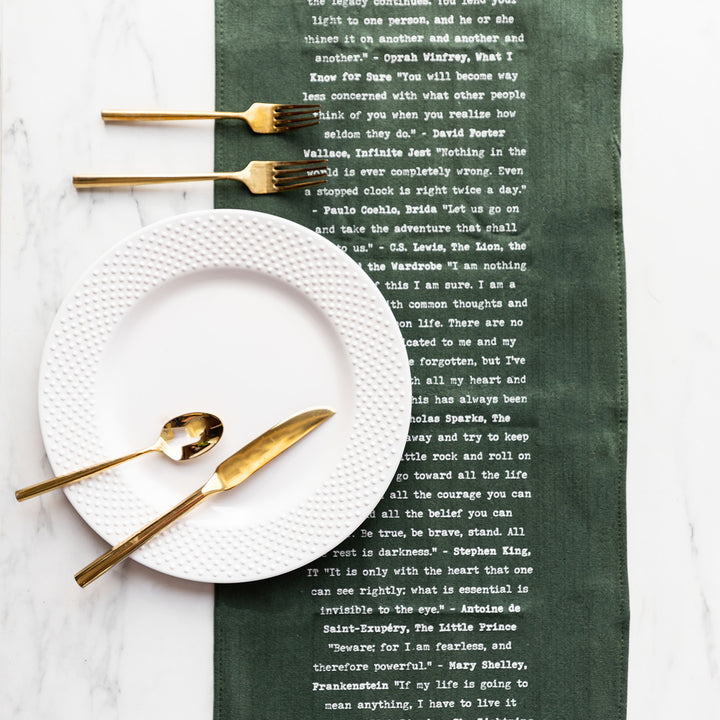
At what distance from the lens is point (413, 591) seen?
2.52ft

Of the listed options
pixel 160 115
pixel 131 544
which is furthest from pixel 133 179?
pixel 131 544

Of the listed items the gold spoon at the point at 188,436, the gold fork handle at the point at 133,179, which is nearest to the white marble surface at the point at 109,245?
the gold fork handle at the point at 133,179

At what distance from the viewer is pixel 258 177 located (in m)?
0.76

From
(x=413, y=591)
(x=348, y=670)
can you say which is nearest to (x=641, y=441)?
(x=413, y=591)

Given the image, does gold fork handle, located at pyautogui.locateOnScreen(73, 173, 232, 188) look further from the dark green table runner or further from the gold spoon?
the gold spoon

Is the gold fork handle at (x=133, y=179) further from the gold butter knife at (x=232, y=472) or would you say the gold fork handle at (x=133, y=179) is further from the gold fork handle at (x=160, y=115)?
the gold butter knife at (x=232, y=472)

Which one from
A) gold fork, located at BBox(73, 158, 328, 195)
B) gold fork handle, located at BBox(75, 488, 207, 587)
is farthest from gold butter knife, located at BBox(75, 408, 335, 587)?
gold fork, located at BBox(73, 158, 328, 195)

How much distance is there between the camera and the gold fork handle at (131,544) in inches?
28.4

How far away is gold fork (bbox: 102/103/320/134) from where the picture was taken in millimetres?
760

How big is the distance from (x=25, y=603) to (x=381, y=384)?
1.41 ft

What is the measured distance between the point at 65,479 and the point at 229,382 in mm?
183

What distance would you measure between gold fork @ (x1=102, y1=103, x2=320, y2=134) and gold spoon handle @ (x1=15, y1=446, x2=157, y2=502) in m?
0.34

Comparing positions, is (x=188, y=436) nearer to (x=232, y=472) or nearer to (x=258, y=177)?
(x=232, y=472)

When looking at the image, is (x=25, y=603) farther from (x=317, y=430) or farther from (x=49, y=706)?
(x=317, y=430)
